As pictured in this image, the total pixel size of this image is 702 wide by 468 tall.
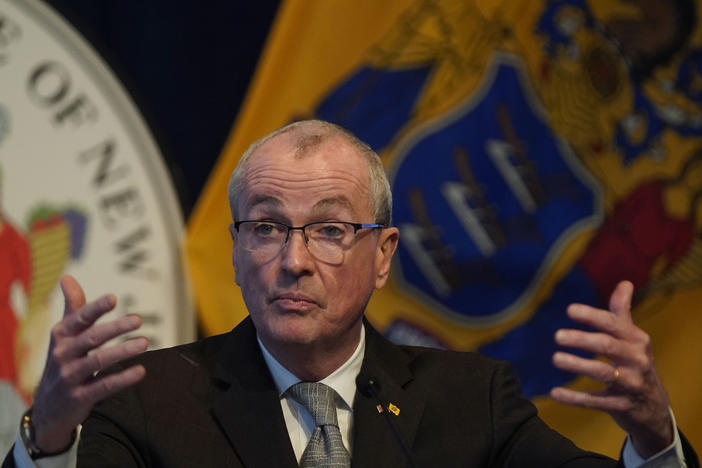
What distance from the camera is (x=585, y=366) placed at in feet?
4.99

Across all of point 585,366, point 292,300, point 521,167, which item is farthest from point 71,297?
point 521,167

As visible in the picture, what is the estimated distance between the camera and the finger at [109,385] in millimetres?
1506

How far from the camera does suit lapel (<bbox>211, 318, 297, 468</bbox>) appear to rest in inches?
75.1

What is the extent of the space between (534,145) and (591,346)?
2.16 metres

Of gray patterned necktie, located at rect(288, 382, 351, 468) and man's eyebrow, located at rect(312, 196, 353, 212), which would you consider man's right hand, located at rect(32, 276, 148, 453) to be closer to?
gray patterned necktie, located at rect(288, 382, 351, 468)

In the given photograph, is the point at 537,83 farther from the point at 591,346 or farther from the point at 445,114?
the point at 591,346

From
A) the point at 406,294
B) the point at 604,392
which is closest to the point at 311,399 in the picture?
the point at 604,392

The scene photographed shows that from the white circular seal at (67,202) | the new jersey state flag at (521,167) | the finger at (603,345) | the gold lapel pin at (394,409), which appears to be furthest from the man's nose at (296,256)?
the white circular seal at (67,202)

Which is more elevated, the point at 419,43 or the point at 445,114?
the point at 419,43

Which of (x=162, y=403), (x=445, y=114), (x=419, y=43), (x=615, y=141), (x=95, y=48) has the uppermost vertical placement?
(x=95, y=48)

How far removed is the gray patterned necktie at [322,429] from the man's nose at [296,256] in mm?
255

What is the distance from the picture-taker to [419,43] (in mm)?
3674

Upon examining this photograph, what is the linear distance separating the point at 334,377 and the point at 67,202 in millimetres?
1848

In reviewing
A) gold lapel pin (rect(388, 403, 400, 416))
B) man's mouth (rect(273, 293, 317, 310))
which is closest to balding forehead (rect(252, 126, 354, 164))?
man's mouth (rect(273, 293, 317, 310))
